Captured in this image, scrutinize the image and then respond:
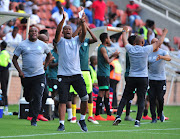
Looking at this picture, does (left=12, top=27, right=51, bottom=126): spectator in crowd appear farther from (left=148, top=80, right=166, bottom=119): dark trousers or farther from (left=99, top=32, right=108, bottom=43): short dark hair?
(left=148, top=80, right=166, bottom=119): dark trousers

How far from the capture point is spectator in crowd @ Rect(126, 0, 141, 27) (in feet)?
84.8

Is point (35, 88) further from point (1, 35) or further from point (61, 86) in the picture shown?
point (1, 35)

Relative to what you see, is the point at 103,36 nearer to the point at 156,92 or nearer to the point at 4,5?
the point at 156,92

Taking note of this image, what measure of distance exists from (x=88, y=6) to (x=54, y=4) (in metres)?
1.73

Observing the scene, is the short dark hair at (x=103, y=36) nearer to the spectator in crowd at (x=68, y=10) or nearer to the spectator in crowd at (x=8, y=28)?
the spectator in crowd at (x=8, y=28)

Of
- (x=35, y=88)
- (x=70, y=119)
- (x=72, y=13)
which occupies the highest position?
(x=72, y=13)

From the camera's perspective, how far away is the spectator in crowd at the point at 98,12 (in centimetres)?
2386

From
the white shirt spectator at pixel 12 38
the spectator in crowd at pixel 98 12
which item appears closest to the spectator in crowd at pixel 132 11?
the spectator in crowd at pixel 98 12

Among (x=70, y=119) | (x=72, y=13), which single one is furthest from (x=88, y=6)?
(x=70, y=119)

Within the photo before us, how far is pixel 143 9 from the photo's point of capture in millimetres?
26797

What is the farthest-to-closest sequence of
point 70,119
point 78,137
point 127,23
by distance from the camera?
point 127,23, point 70,119, point 78,137

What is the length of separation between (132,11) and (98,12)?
3.05m

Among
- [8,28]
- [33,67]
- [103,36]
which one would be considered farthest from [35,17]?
[33,67]

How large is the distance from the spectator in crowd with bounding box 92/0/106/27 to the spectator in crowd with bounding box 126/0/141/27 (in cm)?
220
